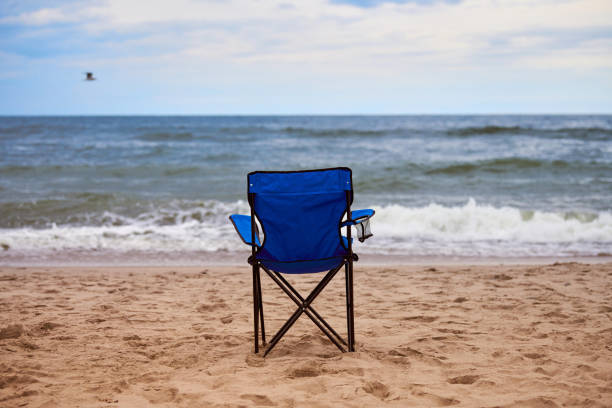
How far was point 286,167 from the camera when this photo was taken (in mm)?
16547

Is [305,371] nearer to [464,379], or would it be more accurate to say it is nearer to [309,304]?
[309,304]

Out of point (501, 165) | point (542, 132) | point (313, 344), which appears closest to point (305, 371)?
point (313, 344)

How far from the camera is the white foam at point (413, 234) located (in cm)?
639

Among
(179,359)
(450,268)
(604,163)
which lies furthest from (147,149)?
(179,359)

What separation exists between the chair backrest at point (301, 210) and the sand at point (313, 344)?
0.57 metres

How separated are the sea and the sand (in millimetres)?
1652

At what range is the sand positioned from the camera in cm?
227

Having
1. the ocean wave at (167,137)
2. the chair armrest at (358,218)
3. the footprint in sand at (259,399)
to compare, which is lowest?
the footprint in sand at (259,399)

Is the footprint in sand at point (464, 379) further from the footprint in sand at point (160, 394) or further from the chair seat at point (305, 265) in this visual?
the footprint in sand at point (160, 394)

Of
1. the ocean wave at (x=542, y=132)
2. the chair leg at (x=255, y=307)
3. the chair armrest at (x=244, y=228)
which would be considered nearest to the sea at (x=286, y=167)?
the chair armrest at (x=244, y=228)

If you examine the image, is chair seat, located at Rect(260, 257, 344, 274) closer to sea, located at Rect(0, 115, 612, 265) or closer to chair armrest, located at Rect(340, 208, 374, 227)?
chair armrest, located at Rect(340, 208, 374, 227)

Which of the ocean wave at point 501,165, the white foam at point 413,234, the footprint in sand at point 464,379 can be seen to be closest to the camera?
the footprint in sand at point 464,379

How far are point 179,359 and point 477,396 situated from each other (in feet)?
4.89

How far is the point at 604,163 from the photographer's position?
1530 cm
